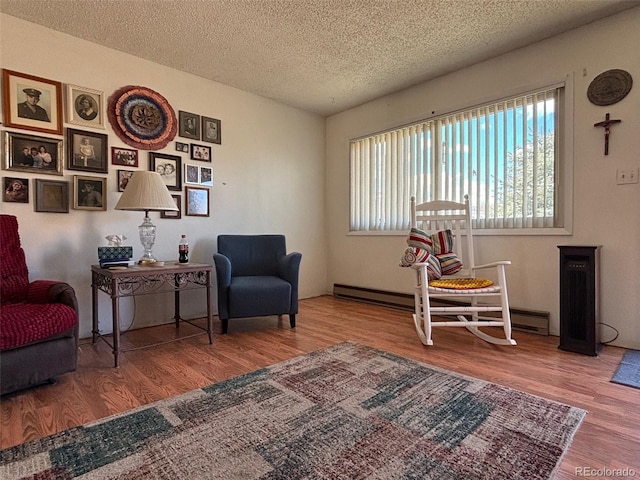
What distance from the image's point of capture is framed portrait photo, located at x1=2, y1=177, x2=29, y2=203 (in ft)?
7.38

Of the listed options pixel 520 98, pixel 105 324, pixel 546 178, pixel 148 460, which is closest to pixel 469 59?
pixel 520 98

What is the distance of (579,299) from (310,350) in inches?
72.4

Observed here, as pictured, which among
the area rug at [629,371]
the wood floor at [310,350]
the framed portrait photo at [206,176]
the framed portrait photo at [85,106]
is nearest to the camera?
the wood floor at [310,350]

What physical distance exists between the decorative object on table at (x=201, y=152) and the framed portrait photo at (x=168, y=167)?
152 mm

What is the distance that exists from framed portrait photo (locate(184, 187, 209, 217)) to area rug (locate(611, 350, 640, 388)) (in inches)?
127

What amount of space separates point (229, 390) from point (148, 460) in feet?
1.77

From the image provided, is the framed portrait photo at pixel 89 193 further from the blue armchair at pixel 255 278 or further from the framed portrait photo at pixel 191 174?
the blue armchair at pixel 255 278

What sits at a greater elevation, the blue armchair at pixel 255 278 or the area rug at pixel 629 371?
the blue armchair at pixel 255 278

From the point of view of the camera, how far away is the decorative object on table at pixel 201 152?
316 cm

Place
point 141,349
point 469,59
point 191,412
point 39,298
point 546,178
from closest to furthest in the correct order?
point 191,412 → point 39,298 → point 141,349 → point 546,178 → point 469,59

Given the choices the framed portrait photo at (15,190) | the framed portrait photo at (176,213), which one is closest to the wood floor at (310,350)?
the framed portrait photo at (176,213)

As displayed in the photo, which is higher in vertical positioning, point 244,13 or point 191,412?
point 244,13

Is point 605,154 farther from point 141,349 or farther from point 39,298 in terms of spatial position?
point 39,298

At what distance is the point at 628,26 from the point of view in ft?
7.43
